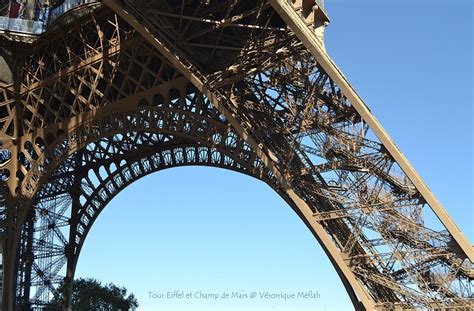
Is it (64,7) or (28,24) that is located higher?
(28,24)

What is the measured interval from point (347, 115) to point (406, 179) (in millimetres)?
2466

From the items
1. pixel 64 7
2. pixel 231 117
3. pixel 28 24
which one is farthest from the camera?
pixel 28 24

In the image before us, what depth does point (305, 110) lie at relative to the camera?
1766 cm

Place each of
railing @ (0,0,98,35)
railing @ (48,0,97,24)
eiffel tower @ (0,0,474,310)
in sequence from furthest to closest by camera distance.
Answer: railing @ (0,0,98,35) → railing @ (48,0,97,24) → eiffel tower @ (0,0,474,310)

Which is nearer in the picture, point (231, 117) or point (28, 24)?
point (231, 117)

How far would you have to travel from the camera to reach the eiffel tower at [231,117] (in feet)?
52.3

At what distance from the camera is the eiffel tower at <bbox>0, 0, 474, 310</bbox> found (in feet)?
52.3

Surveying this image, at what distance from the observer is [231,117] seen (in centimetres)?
1827

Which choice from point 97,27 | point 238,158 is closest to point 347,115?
point 238,158

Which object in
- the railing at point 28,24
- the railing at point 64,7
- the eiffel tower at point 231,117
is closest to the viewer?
the eiffel tower at point 231,117

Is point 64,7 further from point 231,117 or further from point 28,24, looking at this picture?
point 231,117

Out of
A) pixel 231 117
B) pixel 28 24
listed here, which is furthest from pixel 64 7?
pixel 231 117

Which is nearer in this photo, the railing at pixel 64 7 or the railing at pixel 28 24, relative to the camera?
the railing at pixel 64 7

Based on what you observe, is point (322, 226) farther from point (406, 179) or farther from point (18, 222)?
point (18, 222)
